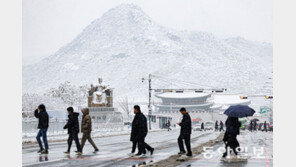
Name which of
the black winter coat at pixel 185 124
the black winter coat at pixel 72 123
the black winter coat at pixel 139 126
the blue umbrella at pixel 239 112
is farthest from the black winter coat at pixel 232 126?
the black winter coat at pixel 72 123

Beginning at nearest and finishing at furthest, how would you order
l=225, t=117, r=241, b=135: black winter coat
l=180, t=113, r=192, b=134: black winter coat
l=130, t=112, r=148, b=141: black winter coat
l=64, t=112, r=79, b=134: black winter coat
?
l=180, t=113, r=192, b=134: black winter coat → l=225, t=117, r=241, b=135: black winter coat → l=130, t=112, r=148, b=141: black winter coat → l=64, t=112, r=79, b=134: black winter coat

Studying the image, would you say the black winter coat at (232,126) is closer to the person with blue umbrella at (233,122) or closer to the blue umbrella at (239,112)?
the person with blue umbrella at (233,122)

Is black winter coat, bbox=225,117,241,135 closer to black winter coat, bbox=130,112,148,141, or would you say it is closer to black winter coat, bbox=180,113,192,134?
black winter coat, bbox=180,113,192,134

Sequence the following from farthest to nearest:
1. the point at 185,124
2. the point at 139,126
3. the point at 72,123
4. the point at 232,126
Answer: the point at 72,123 < the point at 139,126 < the point at 232,126 < the point at 185,124

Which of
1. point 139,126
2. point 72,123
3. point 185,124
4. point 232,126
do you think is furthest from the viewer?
point 72,123

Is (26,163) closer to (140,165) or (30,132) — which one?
(140,165)

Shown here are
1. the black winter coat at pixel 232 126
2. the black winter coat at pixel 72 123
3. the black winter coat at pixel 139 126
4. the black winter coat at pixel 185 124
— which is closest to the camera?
the black winter coat at pixel 185 124

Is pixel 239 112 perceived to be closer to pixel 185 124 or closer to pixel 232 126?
pixel 232 126

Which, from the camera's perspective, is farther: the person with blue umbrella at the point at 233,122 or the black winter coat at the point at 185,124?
the person with blue umbrella at the point at 233,122

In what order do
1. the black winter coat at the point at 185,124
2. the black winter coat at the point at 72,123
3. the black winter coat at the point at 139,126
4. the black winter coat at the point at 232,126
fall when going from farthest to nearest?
1. the black winter coat at the point at 72,123
2. the black winter coat at the point at 139,126
3. the black winter coat at the point at 232,126
4. the black winter coat at the point at 185,124

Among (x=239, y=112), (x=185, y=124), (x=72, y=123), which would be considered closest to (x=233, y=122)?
(x=239, y=112)

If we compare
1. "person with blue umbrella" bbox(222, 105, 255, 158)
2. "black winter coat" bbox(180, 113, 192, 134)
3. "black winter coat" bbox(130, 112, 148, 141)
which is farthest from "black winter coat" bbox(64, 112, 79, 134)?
"person with blue umbrella" bbox(222, 105, 255, 158)

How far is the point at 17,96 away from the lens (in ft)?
60.3

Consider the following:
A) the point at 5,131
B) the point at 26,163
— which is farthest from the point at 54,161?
the point at 5,131
